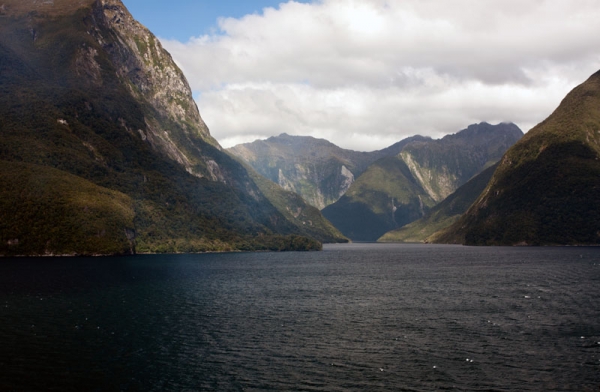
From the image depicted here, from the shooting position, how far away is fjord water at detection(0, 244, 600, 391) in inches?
2228

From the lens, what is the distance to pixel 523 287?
130 meters

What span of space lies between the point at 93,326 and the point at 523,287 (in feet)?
350

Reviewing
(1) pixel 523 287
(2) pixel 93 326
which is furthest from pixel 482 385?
(1) pixel 523 287

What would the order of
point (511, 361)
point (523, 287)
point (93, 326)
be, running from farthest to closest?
point (523, 287)
point (93, 326)
point (511, 361)

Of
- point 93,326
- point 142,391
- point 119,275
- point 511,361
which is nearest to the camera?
point 142,391

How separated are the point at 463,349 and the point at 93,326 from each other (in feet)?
199

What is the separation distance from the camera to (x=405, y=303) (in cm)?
10844

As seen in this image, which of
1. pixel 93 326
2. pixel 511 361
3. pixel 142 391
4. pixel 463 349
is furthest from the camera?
pixel 93 326

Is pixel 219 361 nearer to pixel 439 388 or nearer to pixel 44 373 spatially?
pixel 44 373

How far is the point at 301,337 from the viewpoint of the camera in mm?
77625

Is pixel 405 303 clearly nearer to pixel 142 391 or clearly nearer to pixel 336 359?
pixel 336 359

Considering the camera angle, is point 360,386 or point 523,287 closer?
point 360,386

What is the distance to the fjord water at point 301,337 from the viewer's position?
56594 mm

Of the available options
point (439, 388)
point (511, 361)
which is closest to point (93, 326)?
point (439, 388)
